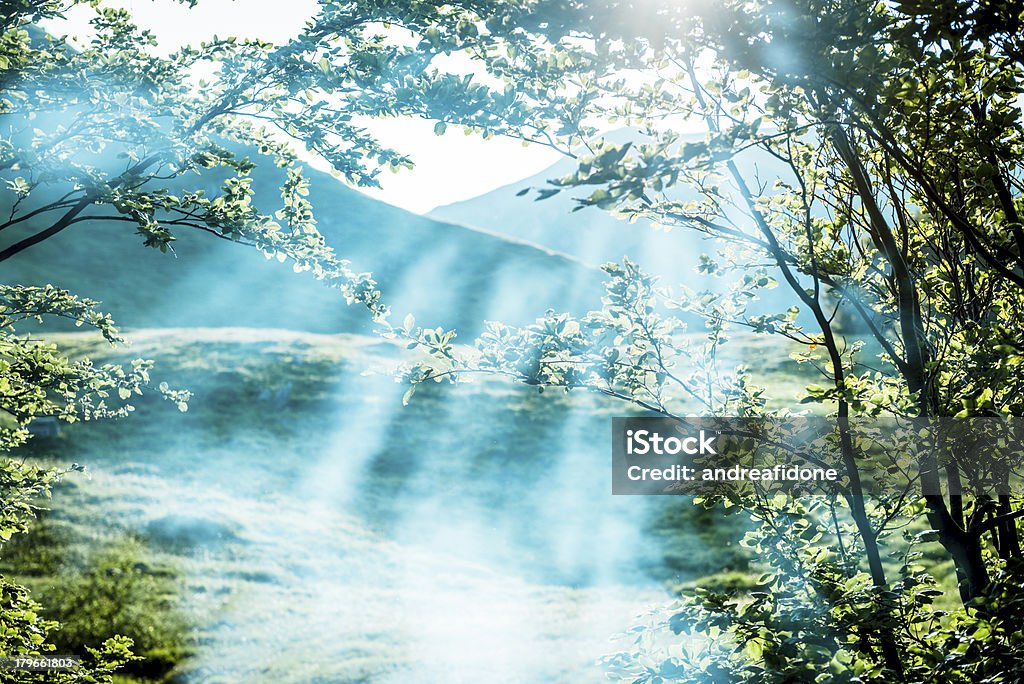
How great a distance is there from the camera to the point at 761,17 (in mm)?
3117

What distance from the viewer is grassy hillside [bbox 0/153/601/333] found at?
6769cm

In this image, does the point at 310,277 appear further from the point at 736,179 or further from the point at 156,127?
the point at 736,179

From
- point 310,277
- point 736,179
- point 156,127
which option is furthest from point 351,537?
point 310,277

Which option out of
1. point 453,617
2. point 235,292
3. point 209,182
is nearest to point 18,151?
point 453,617

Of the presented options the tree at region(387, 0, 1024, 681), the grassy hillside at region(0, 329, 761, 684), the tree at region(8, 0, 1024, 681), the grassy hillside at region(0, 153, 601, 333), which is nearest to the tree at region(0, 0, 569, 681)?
the tree at region(8, 0, 1024, 681)

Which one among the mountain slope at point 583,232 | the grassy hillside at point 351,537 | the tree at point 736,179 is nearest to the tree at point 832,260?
the tree at point 736,179

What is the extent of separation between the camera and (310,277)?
8044 cm

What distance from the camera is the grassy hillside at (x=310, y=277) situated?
6769 centimetres

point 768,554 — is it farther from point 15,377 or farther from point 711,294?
point 15,377

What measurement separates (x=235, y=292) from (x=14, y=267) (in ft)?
64.5

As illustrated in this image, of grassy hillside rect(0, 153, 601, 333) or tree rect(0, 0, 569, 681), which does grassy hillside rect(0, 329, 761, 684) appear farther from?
grassy hillside rect(0, 153, 601, 333)

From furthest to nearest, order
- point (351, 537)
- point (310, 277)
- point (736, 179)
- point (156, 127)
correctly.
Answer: point (310, 277)
point (351, 537)
point (156, 127)
point (736, 179)

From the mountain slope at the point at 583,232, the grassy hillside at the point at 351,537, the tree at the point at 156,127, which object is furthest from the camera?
the mountain slope at the point at 583,232

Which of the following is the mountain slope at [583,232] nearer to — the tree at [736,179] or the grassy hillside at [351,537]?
the grassy hillside at [351,537]
